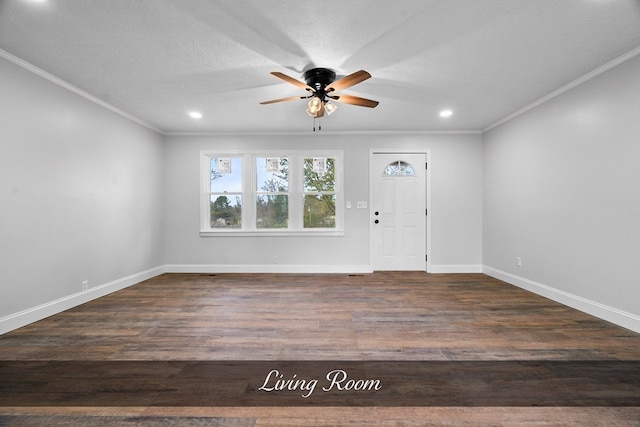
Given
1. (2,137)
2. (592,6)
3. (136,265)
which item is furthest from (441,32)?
(136,265)

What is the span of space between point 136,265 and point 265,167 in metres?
2.69

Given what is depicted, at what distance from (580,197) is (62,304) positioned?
6.01 m

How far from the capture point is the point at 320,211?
540 centimetres

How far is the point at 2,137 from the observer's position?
105 inches

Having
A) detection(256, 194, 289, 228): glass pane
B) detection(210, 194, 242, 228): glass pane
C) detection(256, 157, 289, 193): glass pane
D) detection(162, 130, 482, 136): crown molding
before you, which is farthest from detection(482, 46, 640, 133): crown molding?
detection(210, 194, 242, 228): glass pane

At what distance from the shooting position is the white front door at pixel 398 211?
5332 millimetres

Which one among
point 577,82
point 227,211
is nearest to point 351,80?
point 577,82

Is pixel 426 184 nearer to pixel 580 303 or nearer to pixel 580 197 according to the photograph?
pixel 580 197

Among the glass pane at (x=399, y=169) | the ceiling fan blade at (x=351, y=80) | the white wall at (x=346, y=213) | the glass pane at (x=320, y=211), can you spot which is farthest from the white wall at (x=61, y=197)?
the glass pane at (x=399, y=169)

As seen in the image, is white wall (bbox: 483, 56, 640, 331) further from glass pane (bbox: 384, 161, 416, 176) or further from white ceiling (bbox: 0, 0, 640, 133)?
glass pane (bbox: 384, 161, 416, 176)

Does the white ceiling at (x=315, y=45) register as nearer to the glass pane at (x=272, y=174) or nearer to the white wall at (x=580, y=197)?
the white wall at (x=580, y=197)

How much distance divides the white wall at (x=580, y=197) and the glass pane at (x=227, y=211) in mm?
4615

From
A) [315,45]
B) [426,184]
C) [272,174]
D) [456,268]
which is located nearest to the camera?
[315,45]

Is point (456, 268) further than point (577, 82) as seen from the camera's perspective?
Yes
